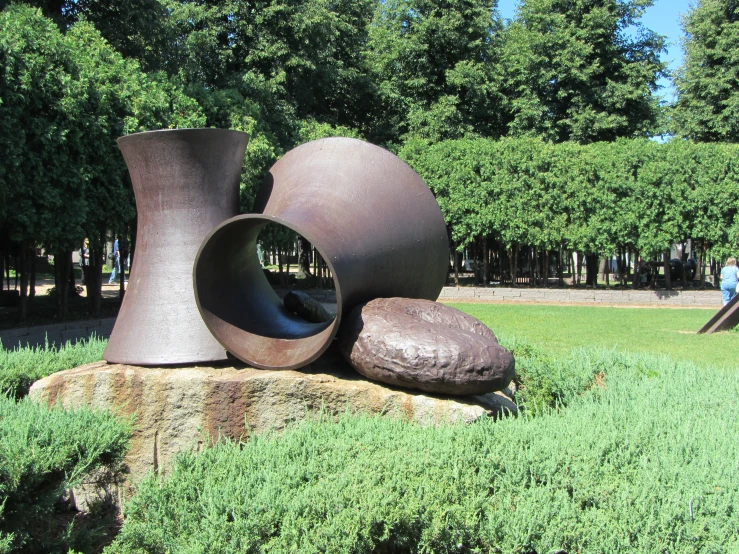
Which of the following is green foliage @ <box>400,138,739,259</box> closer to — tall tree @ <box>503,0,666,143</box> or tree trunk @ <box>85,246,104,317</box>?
tall tree @ <box>503,0,666,143</box>

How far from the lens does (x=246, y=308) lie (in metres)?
5.89

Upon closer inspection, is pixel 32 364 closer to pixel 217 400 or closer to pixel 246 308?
pixel 246 308

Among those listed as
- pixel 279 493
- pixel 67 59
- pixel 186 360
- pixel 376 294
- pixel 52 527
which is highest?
pixel 67 59

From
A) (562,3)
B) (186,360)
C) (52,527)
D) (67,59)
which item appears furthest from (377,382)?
(562,3)

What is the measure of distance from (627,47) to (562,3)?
3.06 meters

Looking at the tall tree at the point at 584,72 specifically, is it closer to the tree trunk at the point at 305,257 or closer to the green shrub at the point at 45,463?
the tree trunk at the point at 305,257

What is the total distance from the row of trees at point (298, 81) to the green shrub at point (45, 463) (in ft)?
29.0

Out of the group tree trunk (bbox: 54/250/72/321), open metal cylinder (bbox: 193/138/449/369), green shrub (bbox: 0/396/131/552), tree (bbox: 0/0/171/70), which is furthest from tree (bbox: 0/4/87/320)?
green shrub (bbox: 0/396/131/552)

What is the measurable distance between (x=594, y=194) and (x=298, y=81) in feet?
32.7

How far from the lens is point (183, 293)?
18.0ft

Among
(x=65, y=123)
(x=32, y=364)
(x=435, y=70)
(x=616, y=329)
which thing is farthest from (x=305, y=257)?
(x=32, y=364)

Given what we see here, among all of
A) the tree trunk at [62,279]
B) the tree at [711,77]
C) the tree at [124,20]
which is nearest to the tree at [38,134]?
the tree trunk at [62,279]

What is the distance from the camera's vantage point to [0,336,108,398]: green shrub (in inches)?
230

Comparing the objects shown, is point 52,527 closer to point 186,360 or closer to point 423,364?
point 186,360
